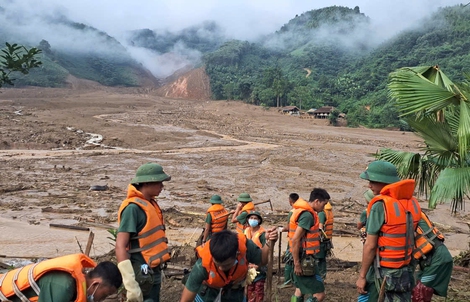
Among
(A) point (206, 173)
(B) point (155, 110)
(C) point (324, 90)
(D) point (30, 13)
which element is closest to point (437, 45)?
(C) point (324, 90)

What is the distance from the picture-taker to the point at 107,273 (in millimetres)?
2600

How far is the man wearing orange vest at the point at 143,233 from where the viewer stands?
310cm

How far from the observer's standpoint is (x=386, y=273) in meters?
3.31

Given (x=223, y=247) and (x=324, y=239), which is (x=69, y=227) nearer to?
(x=324, y=239)

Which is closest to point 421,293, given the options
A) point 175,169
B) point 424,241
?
point 424,241

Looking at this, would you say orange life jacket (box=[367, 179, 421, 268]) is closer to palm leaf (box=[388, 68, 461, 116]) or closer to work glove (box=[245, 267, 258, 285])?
work glove (box=[245, 267, 258, 285])

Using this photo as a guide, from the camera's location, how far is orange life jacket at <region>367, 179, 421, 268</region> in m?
3.19

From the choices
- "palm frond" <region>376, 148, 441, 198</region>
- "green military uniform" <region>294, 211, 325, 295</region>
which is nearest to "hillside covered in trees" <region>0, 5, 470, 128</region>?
"palm frond" <region>376, 148, 441, 198</region>

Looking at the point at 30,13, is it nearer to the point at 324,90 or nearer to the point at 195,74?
the point at 195,74

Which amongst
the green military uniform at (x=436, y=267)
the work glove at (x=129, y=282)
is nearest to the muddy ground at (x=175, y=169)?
the green military uniform at (x=436, y=267)

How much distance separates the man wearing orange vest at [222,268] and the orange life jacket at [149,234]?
46 centimetres

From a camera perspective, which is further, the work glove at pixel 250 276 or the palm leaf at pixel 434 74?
the palm leaf at pixel 434 74

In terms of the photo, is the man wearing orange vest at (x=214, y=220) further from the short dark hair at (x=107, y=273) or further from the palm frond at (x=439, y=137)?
the short dark hair at (x=107, y=273)

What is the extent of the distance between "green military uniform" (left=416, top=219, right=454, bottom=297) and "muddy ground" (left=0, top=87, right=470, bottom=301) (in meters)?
1.61
